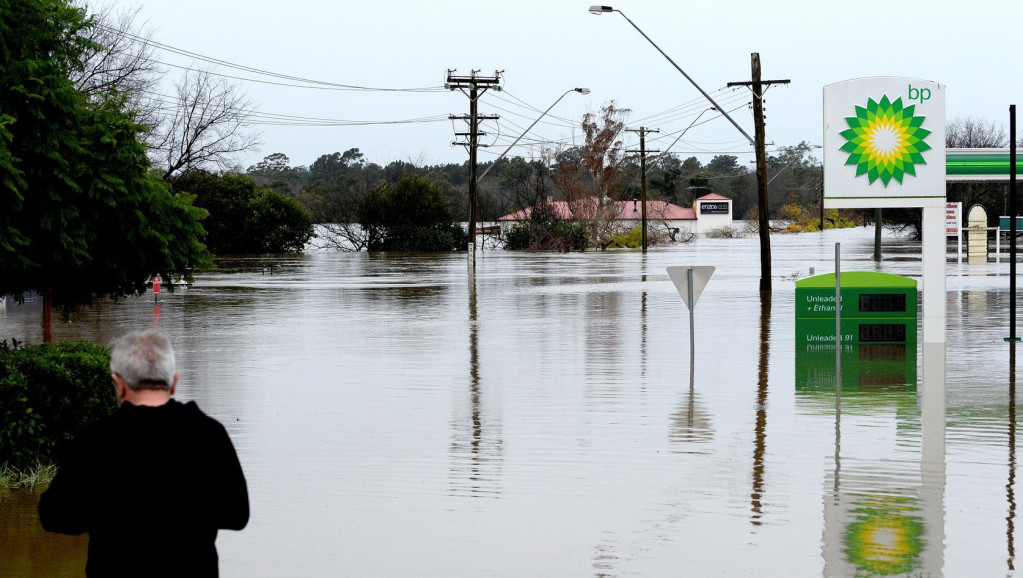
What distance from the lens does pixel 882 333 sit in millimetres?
17766

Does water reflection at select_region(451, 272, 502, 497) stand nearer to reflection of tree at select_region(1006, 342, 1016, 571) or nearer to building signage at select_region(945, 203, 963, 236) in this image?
reflection of tree at select_region(1006, 342, 1016, 571)

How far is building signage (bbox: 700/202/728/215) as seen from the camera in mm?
127812

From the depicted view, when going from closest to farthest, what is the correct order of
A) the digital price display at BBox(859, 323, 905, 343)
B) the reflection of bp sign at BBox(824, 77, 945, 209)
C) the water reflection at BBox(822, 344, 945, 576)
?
1. the water reflection at BBox(822, 344, 945, 576)
2. the reflection of bp sign at BBox(824, 77, 945, 209)
3. the digital price display at BBox(859, 323, 905, 343)

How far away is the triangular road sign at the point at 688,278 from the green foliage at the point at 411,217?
62.3 meters

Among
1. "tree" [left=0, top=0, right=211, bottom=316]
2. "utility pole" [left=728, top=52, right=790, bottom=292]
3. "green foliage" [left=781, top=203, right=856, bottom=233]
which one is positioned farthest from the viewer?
"green foliage" [left=781, top=203, right=856, bottom=233]

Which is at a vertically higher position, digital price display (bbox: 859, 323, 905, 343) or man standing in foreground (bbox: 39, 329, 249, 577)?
man standing in foreground (bbox: 39, 329, 249, 577)

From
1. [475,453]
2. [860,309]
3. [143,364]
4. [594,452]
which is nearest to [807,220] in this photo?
[860,309]

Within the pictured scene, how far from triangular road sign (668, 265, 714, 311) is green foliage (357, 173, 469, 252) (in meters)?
62.3

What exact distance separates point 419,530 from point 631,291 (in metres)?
26.6

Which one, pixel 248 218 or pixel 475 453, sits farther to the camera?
pixel 248 218

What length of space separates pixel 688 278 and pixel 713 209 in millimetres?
114977

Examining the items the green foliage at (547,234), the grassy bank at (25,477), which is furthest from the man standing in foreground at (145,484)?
the green foliage at (547,234)

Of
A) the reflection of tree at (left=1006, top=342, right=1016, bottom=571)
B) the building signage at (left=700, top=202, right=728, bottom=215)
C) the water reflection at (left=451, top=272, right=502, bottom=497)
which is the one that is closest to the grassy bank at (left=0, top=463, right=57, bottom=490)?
the water reflection at (left=451, top=272, right=502, bottom=497)

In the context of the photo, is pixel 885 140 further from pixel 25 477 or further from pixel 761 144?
pixel 761 144
